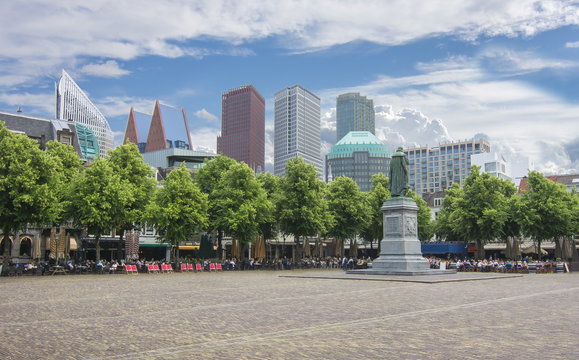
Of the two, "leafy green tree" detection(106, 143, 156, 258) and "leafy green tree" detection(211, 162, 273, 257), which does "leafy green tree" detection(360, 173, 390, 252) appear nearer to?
"leafy green tree" detection(211, 162, 273, 257)

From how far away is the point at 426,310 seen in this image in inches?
704

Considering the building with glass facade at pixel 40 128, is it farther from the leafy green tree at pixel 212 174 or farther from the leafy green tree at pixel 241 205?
the leafy green tree at pixel 241 205

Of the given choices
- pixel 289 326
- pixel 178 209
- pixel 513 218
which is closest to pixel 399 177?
pixel 178 209

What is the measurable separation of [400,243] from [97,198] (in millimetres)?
25597

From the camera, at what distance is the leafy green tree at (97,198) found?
1877 inches

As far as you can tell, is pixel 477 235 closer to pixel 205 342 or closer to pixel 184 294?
pixel 184 294

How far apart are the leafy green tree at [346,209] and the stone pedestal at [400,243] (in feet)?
84.9

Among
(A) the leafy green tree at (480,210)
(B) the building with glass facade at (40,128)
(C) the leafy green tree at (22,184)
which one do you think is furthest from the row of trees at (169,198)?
(B) the building with glass facade at (40,128)

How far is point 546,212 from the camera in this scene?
208 ft

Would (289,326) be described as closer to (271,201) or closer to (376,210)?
(271,201)

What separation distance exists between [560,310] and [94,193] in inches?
1539

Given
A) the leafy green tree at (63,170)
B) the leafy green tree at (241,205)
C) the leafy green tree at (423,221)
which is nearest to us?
the leafy green tree at (63,170)

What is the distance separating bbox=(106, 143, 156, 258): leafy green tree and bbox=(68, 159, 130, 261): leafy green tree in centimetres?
193

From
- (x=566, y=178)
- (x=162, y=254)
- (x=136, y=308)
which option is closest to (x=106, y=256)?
(x=162, y=254)
